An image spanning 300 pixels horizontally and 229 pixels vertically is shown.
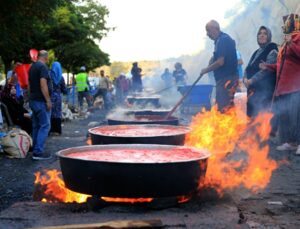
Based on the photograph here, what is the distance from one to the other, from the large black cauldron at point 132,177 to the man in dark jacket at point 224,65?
404cm

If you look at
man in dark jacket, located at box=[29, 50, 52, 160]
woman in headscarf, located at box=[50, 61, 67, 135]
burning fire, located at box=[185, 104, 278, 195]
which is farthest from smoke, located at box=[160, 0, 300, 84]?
man in dark jacket, located at box=[29, 50, 52, 160]

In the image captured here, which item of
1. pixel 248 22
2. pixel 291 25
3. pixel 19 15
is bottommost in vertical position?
pixel 291 25

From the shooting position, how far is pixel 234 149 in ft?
24.5

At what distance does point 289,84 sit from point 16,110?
5.69 meters

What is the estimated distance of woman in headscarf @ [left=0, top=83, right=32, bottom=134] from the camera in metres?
9.64

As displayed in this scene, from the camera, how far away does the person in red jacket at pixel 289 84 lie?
7027 mm

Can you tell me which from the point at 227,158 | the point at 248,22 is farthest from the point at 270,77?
the point at 248,22

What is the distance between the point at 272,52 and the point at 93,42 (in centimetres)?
3028

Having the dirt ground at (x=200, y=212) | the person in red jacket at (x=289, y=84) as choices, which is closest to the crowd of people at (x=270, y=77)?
the person in red jacket at (x=289, y=84)

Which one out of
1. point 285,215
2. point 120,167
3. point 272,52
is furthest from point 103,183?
point 272,52

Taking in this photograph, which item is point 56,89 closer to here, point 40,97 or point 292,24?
point 40,97

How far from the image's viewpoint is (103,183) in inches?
137

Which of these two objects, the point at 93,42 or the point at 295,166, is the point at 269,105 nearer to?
the point at 295,166

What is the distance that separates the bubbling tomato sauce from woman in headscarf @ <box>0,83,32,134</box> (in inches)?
228
